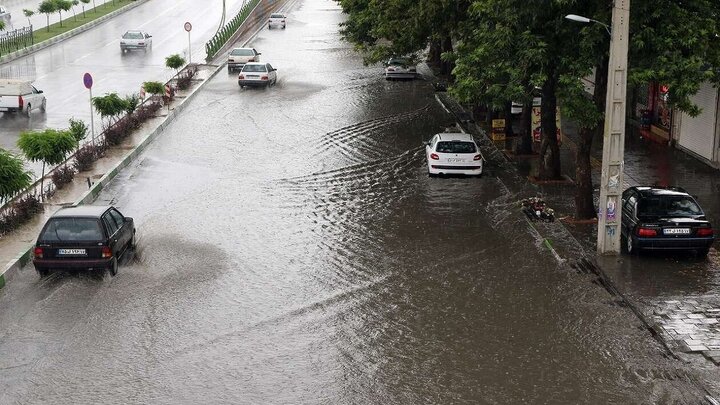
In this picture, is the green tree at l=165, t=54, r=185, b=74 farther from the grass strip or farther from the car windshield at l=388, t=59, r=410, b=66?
the grass strip

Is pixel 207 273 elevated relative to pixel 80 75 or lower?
lower

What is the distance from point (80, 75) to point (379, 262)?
106 feet

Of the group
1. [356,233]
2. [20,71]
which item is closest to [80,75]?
[20,71]

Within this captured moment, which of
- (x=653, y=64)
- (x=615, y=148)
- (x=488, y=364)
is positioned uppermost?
(x=653, y=64)

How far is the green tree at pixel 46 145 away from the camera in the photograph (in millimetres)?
24844

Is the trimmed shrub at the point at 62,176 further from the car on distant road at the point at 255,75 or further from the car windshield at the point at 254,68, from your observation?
the car windshield at the point at 254,68

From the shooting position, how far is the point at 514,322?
1653cm

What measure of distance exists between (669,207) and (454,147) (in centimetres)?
866

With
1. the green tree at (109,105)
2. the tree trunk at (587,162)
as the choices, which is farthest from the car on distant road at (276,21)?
the tree trunk at (587,162)

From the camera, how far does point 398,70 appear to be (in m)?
48.4

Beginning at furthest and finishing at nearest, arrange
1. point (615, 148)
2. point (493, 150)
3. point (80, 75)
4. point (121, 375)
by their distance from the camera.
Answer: point (80, 75)
point (493, 150)
point (615, 148)
point (121, 375)

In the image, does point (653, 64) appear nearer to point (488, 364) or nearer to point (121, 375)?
point (488, 364)

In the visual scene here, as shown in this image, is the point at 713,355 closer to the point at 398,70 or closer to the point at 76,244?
the point at 76,244

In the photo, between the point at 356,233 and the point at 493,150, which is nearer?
the point at 356,233
